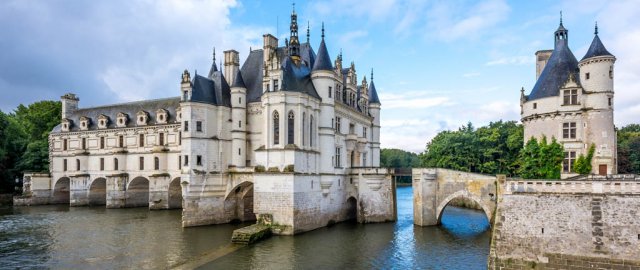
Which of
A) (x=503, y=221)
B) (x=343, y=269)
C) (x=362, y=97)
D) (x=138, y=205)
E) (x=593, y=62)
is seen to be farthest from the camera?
(x=138, y=205)

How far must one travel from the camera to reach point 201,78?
34938mm

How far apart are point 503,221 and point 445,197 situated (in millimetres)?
12092

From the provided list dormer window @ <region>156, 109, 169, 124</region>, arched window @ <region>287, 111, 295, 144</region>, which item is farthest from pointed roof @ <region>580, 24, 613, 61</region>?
dormer window @ <region>156, 109, 169, 124</region>

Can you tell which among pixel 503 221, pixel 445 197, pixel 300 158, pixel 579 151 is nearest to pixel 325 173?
pixel 300 158

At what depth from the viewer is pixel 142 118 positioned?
47.7m

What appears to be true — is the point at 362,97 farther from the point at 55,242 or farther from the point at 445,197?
the point at 55,242

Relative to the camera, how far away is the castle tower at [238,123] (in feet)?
116

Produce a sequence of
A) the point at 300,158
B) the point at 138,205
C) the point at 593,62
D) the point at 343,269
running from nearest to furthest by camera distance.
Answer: the point at 343,269
the point at 593,62
the point at 300,158
the point at 138,205

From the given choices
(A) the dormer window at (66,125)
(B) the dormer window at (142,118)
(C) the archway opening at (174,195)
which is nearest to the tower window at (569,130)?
(C) the archway opening at (174,195)

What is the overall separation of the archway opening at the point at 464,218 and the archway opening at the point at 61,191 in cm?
4985

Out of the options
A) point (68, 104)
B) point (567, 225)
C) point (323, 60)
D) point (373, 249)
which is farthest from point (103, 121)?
point (567, 225)

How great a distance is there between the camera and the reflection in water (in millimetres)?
22797

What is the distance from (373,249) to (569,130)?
1713 centimetres

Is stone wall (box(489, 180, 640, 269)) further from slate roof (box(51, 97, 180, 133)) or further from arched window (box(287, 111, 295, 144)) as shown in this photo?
slate roof (box(51, 97, 180, 133))
